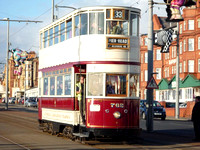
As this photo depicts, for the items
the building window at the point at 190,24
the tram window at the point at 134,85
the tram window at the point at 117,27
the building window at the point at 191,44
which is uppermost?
the building window at the point at 190,24

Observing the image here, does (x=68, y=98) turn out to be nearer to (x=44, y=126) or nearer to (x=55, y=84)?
(x=55, y=84)

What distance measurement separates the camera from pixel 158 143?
17.1 metres

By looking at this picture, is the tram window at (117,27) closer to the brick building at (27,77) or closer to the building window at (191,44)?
the building window at (191,44)

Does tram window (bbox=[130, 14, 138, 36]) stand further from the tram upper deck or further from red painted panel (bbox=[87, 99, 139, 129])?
red painted panel (bbox=[87, 99, 139, 129])

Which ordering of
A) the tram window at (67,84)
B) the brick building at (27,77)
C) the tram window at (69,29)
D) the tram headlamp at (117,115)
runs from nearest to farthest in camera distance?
the tram headlamp at (117,115)
the tram window at (67,84)
the tram window at (69,29)
the brick building at (27,77)

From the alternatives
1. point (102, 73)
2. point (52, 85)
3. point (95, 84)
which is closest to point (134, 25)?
point (102, 73)

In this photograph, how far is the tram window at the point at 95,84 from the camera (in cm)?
1614

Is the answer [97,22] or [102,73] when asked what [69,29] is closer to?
[97,22]

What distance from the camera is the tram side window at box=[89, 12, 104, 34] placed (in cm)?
1640

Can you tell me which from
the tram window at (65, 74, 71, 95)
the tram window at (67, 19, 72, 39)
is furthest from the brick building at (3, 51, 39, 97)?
Answer: the tram window at (65, 74, 71, 95)

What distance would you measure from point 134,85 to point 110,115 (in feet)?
4.80

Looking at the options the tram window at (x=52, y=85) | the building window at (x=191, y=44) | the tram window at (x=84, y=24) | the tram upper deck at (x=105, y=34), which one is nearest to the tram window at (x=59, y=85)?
the tram window at (x=52, y=85)

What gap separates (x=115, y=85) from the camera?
16.1 m

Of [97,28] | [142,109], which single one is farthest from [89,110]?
[142,109]
